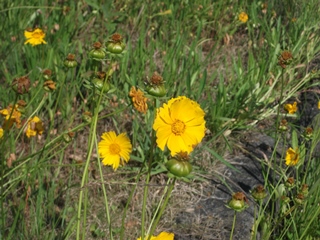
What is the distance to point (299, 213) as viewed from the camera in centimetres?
182

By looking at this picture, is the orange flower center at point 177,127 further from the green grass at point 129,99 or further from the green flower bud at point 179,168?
the green grass at point 129,99

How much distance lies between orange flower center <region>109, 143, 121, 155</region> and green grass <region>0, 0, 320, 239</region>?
0.10 meters

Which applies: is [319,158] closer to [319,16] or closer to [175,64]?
[175,64]

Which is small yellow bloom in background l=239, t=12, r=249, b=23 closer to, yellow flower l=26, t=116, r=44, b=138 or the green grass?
the green grass

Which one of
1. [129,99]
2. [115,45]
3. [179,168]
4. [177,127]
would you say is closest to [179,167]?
[179,168]

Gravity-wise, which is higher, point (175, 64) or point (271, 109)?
point (175, 64)

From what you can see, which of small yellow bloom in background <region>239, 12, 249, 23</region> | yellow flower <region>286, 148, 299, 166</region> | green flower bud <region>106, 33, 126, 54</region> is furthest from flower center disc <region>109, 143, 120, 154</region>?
small yellow bloom in background <region>239, 12, 249, 23</region>

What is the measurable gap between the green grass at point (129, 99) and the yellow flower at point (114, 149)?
74 millimetres

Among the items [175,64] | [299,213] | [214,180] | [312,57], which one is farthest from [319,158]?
[312,57]

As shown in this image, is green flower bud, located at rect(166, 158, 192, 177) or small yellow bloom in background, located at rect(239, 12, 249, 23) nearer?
green flower bud, located at rect(166, 158, 192, 177)

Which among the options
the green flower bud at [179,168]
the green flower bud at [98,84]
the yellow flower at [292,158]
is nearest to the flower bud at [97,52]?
the green flower bud at [98,84]

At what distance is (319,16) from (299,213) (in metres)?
1.45

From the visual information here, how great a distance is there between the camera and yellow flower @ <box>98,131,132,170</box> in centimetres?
159

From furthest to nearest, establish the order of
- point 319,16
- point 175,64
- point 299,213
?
→ point 319,16, point 175,64, point 299,213
